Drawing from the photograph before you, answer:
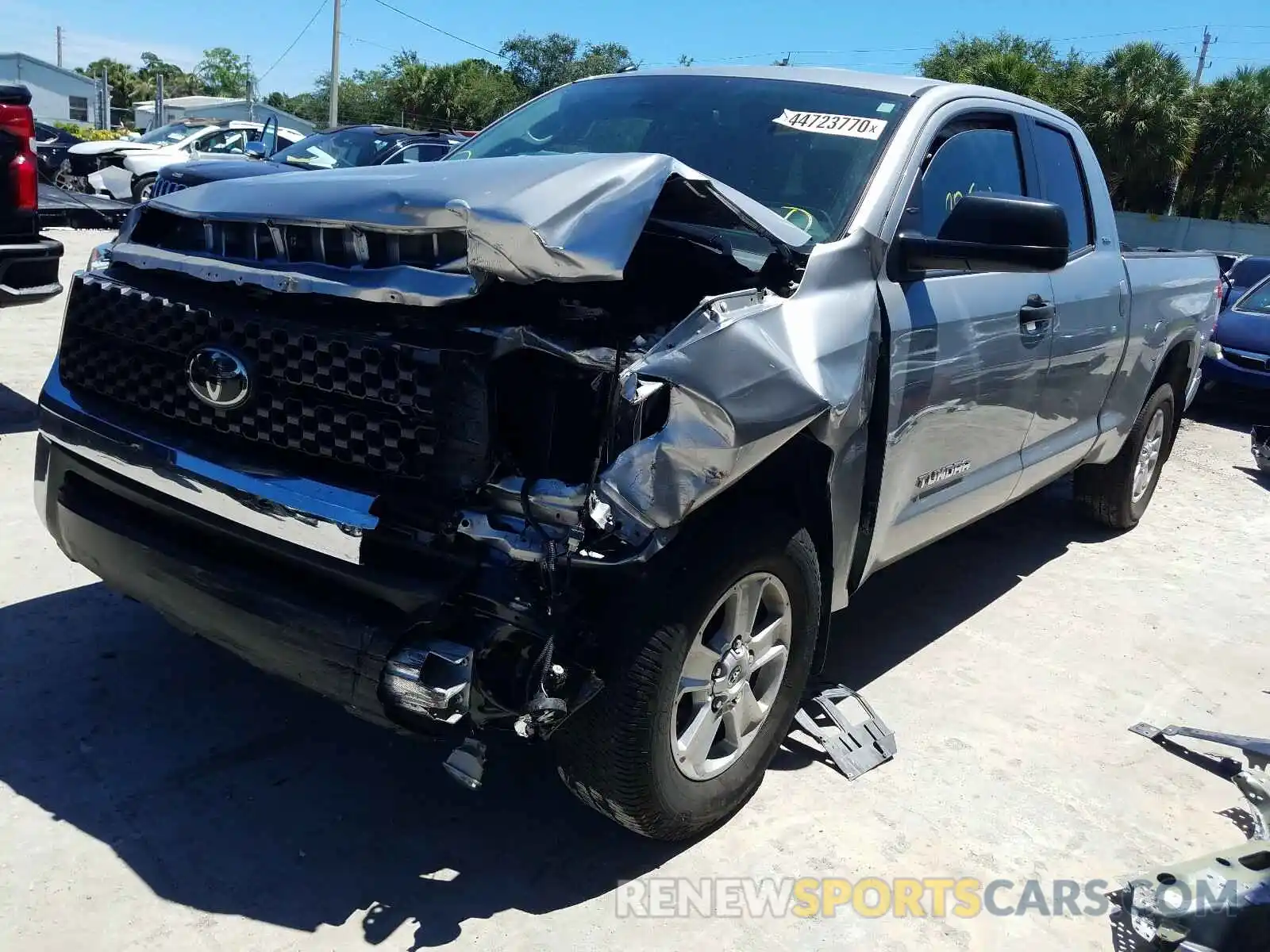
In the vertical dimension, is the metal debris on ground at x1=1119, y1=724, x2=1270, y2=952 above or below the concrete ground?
above

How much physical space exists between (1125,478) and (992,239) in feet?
10.4

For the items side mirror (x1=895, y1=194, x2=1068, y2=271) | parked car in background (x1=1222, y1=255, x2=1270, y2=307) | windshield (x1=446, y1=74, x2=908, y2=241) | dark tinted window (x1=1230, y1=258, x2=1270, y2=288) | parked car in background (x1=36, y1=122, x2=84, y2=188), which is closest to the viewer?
side mirror (x1=895, y1=194, x2=1068, y2=271)

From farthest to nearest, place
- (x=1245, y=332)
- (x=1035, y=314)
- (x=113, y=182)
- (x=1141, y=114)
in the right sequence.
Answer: (x=1141, y=114) < (x=113, y=182) < (x=1245, y=332) < (x=1035, y=314)

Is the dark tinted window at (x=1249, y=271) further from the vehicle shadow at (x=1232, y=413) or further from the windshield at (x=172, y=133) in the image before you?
the windshield at (x=172, y=133)

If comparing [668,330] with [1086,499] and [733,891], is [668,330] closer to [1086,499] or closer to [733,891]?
[733,891]

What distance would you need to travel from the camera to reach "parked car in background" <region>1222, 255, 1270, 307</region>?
474 inches

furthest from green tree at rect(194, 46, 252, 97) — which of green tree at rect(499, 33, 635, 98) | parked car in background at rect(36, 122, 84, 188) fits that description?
parked car in background at rect(36, 122, 84, 188)

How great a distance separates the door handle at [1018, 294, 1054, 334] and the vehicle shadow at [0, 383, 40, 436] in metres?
4.87

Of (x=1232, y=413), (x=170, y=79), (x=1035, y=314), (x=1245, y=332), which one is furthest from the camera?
(x=170, y=79)

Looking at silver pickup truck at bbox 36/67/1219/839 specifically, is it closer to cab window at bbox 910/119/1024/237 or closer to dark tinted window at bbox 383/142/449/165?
cab window at bbox 910/119/1024/237

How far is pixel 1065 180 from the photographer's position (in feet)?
15.0

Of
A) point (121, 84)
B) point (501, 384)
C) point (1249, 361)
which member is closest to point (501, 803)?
point (501, 384)

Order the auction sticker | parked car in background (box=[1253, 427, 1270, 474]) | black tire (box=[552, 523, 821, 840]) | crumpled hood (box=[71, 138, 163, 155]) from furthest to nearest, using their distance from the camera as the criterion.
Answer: crumpled hood (box=[71, 138, 163, 155]), parked car in background (box=[1253, 427, 1270, 474]), the auction sticker, black tire (box=[552, 523, 821, 840])

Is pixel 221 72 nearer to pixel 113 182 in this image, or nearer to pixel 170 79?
pixel 170 79
